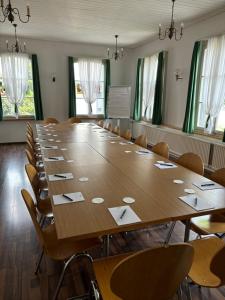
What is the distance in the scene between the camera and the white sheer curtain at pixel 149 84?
615cm

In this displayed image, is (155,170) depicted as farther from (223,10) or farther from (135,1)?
(223,10)

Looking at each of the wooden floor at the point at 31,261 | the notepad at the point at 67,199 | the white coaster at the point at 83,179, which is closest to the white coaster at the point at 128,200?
the notepad at the point at 67,199

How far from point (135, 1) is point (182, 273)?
389cm

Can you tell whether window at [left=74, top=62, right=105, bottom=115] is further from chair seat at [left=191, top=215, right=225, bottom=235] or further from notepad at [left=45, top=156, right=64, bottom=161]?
chair seat at [left=191, top=215, right=225, bottom=235]

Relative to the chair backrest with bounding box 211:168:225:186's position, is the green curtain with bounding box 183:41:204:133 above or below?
above

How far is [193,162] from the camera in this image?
258 centimetres

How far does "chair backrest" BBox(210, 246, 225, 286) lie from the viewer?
113 centimetres

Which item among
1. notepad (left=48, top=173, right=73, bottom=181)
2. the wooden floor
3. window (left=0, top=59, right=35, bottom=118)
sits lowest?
the wooden floor

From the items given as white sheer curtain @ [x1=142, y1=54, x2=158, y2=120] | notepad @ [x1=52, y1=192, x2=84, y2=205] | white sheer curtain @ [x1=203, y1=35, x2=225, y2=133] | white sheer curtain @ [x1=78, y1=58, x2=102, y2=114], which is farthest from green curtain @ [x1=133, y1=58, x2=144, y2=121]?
notepad @ [x1=52, y1=192, x2=84, y2=205]

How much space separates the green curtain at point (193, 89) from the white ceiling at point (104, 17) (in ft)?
1.98

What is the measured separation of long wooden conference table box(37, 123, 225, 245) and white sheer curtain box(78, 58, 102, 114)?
4260 millimetres

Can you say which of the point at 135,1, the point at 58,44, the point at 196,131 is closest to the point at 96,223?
the point at 135,1

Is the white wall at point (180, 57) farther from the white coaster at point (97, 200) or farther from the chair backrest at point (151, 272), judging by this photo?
the chair backrest at point (151, 272)

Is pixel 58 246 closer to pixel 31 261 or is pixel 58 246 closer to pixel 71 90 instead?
pixel 31 261
